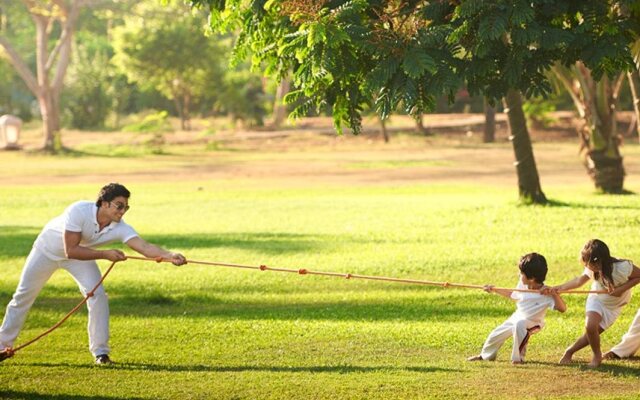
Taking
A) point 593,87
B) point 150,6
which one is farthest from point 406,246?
point 150,6

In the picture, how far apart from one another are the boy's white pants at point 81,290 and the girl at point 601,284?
3612 mm

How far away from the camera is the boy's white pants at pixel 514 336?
931 cm

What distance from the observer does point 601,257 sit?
900 centimetres

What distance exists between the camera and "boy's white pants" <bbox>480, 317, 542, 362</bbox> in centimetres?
931

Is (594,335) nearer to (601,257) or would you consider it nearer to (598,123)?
(601,257)

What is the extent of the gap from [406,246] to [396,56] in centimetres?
976

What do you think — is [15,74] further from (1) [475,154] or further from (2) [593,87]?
(2) [593,87]

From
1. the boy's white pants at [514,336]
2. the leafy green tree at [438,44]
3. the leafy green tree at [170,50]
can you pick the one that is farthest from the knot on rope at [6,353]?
the leafy green tree at [170,50]

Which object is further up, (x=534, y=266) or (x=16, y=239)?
(x=534, y=266)

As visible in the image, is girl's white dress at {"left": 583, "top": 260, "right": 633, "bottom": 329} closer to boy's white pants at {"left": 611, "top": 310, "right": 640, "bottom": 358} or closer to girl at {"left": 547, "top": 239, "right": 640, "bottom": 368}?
girl at {"left": 547, "top": 239, "right": 640, "bottom": 368}

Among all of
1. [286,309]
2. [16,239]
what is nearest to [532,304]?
[286,309]

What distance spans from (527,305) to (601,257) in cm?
69

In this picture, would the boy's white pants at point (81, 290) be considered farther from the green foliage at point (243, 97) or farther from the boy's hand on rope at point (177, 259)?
the green foliage at point (243, 97)

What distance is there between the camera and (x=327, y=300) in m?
14.3
